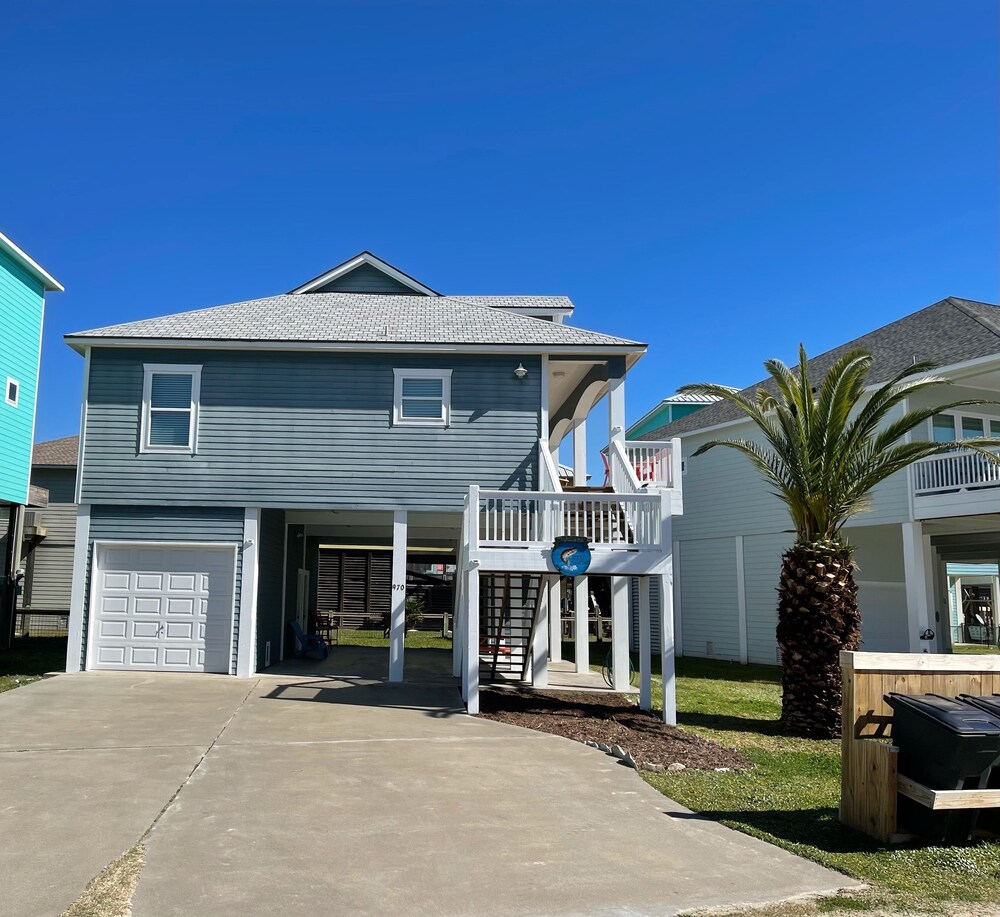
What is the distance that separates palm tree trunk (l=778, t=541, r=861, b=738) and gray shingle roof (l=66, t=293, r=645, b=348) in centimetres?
496

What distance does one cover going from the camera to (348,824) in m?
6.36

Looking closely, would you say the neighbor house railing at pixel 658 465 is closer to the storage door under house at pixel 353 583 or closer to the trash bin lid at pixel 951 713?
the trash bin lid at pixel 951 713

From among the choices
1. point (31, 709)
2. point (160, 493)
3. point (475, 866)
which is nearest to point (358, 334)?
point (160, 493)

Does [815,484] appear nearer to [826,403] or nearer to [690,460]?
[826,403]

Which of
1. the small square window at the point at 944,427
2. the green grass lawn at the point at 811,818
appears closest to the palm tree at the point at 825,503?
the green grass lawn at the point at 811,818

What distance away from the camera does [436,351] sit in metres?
14.9

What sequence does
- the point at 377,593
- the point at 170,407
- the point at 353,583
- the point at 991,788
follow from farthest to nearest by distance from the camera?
the point at 377,593, the point at 353,583, the point at 170,407, the point at 991,788

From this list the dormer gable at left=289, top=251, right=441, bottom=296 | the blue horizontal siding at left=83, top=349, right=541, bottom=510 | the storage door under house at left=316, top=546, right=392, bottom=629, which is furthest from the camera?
the storage door under house at left=316, top=546, right=392, bottom=629

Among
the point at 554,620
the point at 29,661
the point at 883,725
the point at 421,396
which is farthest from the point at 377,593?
the point at 883,725

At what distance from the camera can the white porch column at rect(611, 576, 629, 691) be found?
562 inches

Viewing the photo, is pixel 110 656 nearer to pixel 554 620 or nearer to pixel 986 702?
pixel 554 620

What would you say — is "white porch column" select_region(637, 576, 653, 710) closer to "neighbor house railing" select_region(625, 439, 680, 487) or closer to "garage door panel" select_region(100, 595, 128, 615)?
"neighbor house railing" select_region(625, 439, 680, 487)

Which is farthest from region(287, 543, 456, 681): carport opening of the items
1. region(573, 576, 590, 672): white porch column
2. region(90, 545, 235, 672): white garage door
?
region(90, 545, 235, 672): white garage door

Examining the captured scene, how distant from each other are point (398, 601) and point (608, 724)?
4348 millimetres
